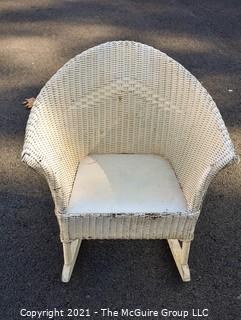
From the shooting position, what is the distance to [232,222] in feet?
10.3

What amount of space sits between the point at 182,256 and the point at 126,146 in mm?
698

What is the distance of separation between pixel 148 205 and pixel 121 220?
16 centimetres

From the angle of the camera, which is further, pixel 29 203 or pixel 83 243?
pixel 29 203

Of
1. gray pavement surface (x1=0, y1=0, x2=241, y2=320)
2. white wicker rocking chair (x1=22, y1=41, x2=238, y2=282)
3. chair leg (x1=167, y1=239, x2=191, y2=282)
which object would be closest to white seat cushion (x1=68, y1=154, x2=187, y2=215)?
white wicker rocking chair (x1=22, y1=41, x2=238, y2=282)

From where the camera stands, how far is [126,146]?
284 cm

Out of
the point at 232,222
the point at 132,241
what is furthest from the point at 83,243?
the point at 232,222

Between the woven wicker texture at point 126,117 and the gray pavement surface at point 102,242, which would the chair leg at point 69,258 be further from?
the woven wicker texture at point 126,117

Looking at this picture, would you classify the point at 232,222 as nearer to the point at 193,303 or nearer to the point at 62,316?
the point at 193,303

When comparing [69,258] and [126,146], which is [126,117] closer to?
[126,146]

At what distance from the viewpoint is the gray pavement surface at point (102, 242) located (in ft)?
8.68

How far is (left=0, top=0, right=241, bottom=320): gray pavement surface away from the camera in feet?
8.68

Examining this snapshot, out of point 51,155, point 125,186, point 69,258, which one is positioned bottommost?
point 69,258

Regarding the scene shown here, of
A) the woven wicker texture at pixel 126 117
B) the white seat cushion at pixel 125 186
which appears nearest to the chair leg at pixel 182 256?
the woven wicker texture at pixel 126 117

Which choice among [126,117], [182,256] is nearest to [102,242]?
[182,256]
